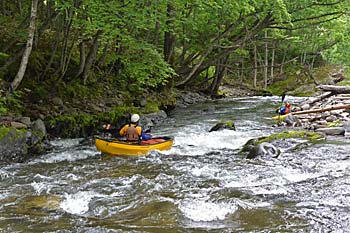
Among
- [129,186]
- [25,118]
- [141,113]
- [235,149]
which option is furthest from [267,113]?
[129,186]

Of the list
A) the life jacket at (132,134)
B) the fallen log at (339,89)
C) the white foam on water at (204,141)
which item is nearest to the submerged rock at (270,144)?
the white foam on water at (204,141)

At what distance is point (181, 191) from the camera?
261 inches

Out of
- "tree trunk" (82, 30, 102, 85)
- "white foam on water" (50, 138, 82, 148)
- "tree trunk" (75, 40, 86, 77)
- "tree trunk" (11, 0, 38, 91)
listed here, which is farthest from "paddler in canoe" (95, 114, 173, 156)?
"tree trunk" (75, 40, 86, 77)

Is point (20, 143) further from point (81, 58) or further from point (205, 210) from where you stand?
point (205, 210)

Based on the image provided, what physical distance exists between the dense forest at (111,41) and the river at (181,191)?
265cm

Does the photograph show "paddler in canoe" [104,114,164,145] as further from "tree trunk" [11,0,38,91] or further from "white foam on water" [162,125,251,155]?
"tree trunk" [11,0,38,91]

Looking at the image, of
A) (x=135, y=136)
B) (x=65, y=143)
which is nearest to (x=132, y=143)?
(x=135, y=136)

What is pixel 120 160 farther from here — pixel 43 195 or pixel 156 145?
pixel 43 195

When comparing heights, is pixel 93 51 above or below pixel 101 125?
above

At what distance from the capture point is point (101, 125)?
13141mm

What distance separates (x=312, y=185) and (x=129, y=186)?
3145 millimetres

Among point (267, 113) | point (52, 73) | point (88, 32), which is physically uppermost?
point (88, 32)

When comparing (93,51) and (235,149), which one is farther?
(93,51)

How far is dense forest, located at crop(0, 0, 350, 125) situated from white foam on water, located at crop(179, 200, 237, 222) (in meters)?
5.40
